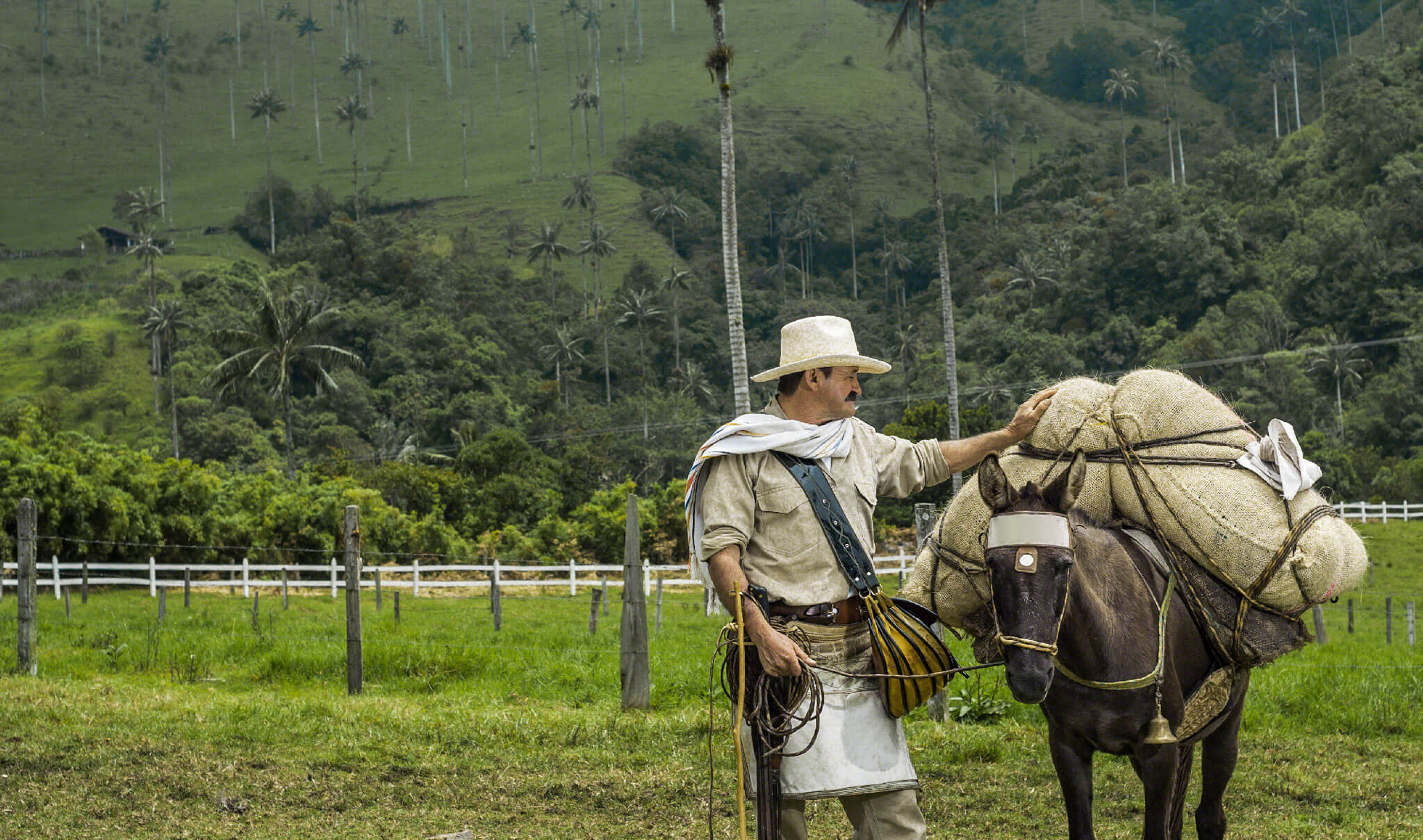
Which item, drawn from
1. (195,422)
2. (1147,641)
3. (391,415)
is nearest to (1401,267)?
(391,415)

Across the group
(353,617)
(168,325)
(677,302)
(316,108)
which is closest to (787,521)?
(353,617)

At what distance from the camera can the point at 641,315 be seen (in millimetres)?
84875

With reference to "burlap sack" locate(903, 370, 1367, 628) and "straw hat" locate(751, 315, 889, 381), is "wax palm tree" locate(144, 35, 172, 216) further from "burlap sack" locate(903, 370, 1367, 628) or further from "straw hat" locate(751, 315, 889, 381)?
"straw hat" locate(751, 315, 889, 381)

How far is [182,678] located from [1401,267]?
68461mm

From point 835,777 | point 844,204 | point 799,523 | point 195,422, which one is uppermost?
point 844,204

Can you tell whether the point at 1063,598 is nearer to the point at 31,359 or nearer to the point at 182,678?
the point at 182,678

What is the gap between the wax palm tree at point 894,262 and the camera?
11125 cm

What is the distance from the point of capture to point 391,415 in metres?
68.0

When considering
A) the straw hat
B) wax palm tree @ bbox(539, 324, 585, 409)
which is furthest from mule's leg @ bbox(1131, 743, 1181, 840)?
wax palm tree @ bbox(539, 324, 585, 409)

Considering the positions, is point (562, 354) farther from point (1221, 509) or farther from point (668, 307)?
point (1221, 509)

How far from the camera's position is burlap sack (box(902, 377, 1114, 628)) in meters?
5.34

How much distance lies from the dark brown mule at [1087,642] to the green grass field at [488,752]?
5.54 feet

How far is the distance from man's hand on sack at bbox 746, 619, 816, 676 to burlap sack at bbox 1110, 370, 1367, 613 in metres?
1.97

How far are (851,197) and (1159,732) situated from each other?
12054 cm
